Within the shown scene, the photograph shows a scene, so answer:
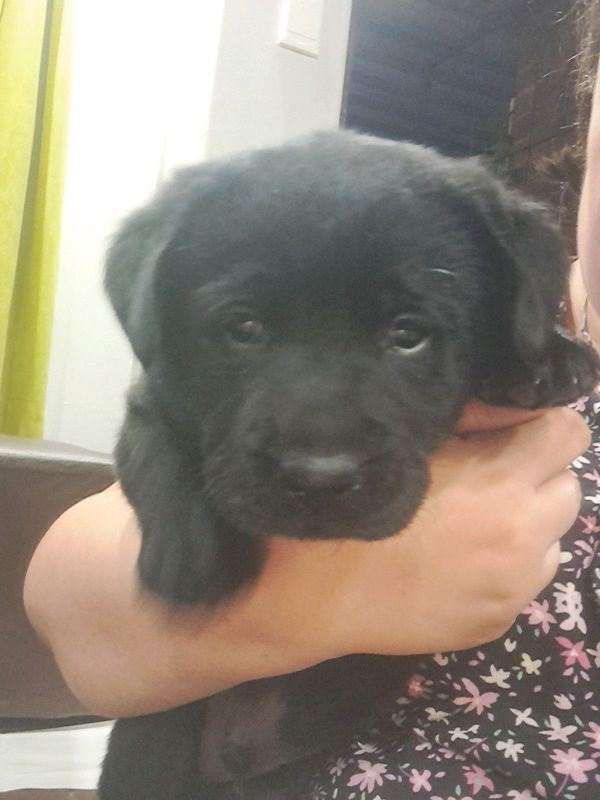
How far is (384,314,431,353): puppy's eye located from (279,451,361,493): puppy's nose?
0.44 feet

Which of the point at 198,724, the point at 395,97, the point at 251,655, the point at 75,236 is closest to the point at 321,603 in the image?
the point at 251,655

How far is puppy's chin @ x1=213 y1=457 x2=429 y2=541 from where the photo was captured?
0.65 meters

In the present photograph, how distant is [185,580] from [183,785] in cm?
27

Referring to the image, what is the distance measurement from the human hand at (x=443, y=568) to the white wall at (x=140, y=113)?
1.42m

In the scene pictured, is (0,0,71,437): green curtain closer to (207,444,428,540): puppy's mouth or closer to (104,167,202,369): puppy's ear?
(104,167,202,369): puppy's ear

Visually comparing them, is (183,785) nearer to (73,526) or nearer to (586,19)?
(73,526)

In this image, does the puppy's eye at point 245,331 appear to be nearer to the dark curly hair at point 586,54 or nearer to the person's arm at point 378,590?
the person's arm at point 378,590

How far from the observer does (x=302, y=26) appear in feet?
6.91

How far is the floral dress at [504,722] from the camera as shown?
69cm

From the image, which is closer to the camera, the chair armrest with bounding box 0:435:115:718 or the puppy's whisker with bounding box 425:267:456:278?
the puppy's whisker with bounding box 425:267:456:278

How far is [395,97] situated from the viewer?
4.34 meters

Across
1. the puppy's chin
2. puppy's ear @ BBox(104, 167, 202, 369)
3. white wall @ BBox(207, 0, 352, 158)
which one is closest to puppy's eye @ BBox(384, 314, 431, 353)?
the puppy's chin

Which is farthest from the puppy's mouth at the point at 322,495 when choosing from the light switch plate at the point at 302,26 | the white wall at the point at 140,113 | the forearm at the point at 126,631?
the light switch plate at the point at 302,26

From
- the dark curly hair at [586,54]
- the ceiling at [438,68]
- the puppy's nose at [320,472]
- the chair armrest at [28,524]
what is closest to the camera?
the puppy's nose at [320,472]
